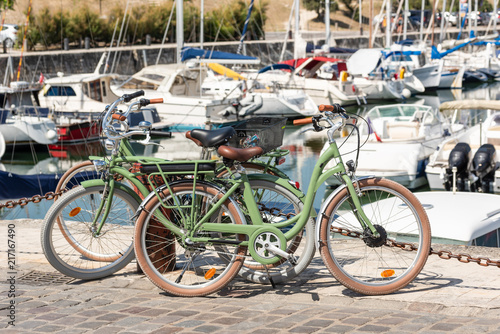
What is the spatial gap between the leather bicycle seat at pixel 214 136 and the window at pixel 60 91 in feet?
85.6

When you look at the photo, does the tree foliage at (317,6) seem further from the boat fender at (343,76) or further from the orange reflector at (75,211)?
the orange reflector at (75,211)

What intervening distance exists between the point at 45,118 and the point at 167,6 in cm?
2810

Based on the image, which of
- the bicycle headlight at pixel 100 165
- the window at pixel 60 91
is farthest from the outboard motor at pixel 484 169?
the window at pixel 60 91

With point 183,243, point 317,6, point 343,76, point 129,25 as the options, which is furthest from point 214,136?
point 317,6

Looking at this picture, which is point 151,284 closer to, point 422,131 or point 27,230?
point 27,230

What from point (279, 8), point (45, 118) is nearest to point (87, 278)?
point (45, 118)

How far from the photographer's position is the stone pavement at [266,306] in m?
4.40

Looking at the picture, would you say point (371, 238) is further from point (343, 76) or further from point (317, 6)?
point (317, 6)

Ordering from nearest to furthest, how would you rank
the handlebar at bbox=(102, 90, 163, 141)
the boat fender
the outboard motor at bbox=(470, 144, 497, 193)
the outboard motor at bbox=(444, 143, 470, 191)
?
the handlebar at bbox=(102, 90, 163, 141) < the outboard motor at bbox=(470, 144, 497, 193) < the outboard motor at bbox=(444, 143, 470, 191) < the boat fender

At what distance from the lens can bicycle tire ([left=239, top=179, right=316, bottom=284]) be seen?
5.22 m

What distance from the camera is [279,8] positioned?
7306cm

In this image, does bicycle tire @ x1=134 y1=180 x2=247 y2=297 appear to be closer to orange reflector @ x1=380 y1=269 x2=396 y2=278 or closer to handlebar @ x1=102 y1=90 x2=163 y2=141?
handlebar @ x1=102 y1=90 x2=163 y2=141

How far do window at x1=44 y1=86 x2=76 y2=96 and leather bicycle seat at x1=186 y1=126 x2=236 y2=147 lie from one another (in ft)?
85.6

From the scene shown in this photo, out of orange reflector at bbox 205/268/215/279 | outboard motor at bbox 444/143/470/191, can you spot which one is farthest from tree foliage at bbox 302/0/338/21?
orange reflector at bbox 205/268/215/279
